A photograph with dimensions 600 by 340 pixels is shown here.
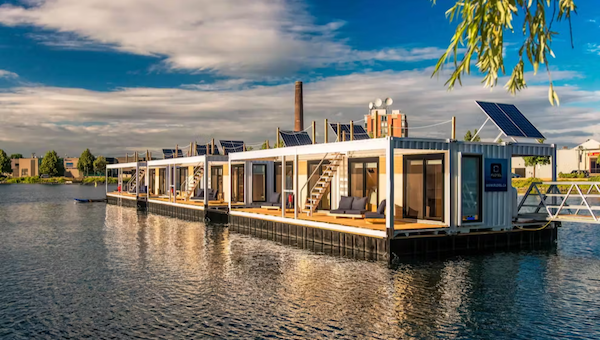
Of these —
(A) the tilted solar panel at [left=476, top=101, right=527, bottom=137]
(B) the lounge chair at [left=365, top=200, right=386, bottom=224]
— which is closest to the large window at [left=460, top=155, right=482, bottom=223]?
(A) the tilted solar panel at [left=476, top=101, right=527, bottom=137]

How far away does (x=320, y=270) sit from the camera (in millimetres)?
14812

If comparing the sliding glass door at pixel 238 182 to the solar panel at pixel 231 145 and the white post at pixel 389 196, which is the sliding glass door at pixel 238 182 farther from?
the white post at pixel 389 196

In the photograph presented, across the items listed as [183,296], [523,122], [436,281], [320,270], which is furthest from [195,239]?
[523,122]

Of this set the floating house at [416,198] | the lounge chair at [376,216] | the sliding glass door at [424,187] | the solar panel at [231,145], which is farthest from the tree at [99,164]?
the sliding glass door at [424,187]

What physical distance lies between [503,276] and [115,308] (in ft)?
32.4

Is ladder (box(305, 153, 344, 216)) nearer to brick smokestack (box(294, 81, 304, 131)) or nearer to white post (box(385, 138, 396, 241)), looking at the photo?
white post (box(385, 138, 396, 241))

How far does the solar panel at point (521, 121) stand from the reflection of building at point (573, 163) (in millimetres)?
60717

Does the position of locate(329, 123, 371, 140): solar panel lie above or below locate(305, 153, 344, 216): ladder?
above

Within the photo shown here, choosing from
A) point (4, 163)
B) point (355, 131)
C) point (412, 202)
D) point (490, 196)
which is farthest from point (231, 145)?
point (4, 163)

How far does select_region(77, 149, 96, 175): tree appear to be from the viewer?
157750 millimetres

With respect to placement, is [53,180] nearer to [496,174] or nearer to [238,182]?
[238,182]

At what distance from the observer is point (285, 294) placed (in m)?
12.1

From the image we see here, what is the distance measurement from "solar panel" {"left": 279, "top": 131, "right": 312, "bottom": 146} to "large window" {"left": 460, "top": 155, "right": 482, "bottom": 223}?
10.6m

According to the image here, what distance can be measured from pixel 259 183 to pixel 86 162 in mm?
142896
